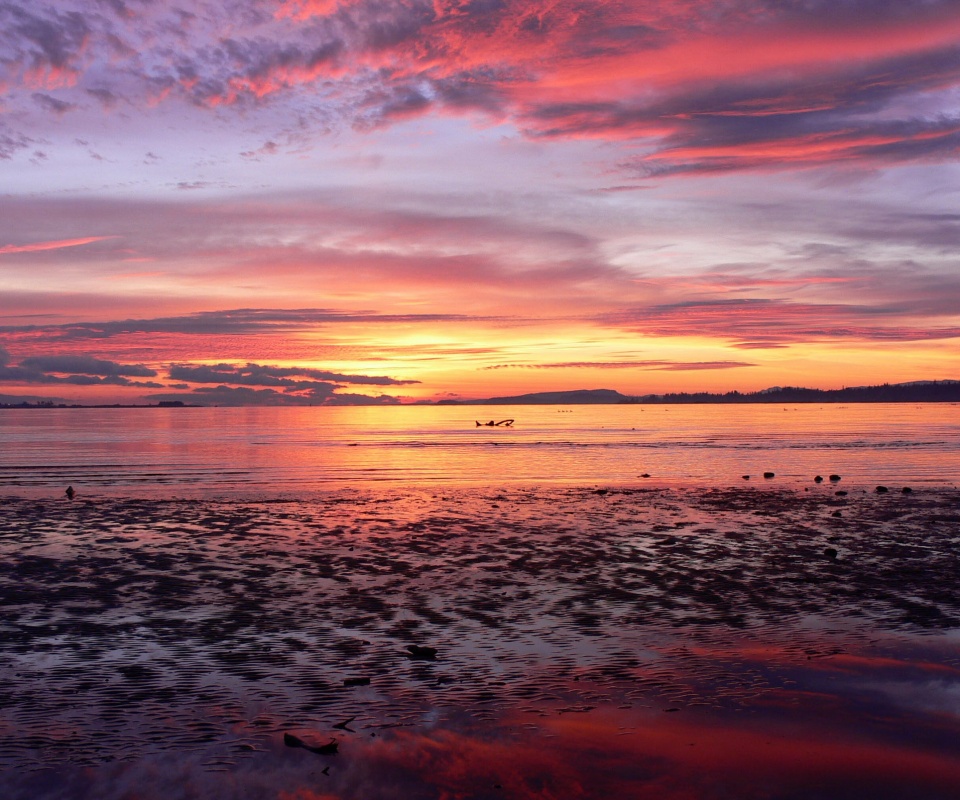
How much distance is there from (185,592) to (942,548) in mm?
17517

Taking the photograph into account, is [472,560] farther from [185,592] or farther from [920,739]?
[920,739]

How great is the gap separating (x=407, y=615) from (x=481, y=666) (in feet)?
10.2

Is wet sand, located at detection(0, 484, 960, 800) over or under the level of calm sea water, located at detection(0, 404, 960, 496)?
over

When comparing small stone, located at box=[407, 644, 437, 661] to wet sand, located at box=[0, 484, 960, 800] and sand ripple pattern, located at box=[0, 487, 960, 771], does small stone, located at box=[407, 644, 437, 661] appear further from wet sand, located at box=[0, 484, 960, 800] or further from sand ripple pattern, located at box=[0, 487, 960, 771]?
sand ripple pattern, located at box=[0, 487, 960, 771]

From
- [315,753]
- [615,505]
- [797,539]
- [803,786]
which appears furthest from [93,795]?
[615,505]

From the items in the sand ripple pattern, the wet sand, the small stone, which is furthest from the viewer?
the small stone

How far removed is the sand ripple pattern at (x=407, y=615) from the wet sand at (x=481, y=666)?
0.06m

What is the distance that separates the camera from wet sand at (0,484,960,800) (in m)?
7.69

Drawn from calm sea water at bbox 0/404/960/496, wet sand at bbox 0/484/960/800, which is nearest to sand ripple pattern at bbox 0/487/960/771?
wet sand at bbox 0/484/960/800

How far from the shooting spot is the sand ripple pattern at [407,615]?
926 centimetres

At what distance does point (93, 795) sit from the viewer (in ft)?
23.6

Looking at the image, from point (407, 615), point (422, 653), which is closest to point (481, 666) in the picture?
point (422, 653)

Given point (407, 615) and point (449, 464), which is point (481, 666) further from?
point (449, 464)

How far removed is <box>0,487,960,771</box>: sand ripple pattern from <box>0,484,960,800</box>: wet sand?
0.06 metres
